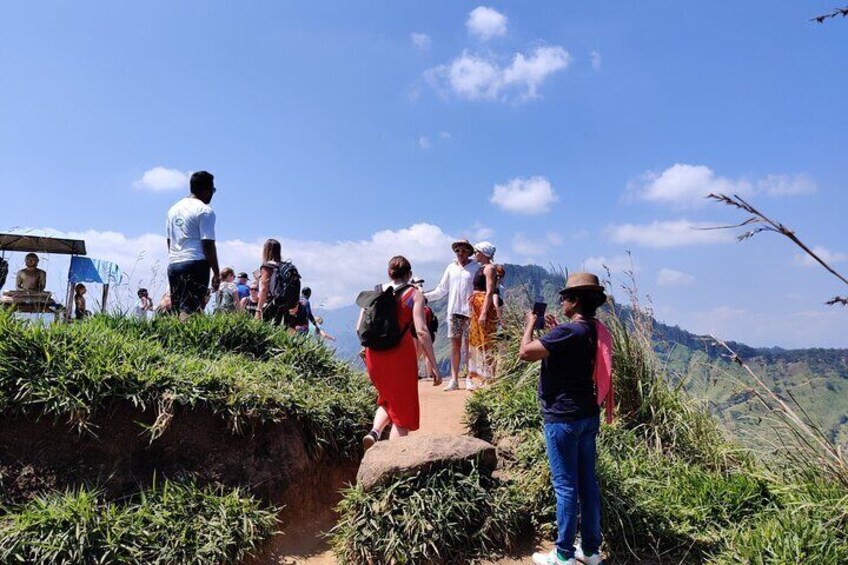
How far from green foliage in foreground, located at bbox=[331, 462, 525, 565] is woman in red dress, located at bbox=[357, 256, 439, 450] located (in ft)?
2.76

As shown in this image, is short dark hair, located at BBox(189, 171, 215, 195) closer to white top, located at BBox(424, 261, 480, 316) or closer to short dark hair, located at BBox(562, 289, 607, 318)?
white top, located at BBox(424, 261, 480, 316)

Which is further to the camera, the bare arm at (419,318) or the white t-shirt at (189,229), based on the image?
the white t-shirt at (189,229)

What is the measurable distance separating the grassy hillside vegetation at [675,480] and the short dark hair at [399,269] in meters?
1.85

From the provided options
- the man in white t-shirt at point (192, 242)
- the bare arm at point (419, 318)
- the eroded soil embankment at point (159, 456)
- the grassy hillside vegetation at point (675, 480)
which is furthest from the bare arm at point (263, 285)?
the grassy hillside vegetation at point (675, 480)

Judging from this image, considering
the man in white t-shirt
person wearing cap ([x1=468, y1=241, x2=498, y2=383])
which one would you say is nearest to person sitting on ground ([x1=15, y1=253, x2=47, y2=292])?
the man in white t-shirt

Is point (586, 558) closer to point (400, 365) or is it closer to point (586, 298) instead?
point (586, 298)

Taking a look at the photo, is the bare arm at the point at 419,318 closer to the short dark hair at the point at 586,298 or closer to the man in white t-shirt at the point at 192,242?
the short dark hair at the point at 586,298

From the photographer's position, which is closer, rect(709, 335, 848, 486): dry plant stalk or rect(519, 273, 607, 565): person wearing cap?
rect(519, 273, 607, 565): person wearing cap

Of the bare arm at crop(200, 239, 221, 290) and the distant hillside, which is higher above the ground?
the bare arm at crop(200, 239, 221, 290)

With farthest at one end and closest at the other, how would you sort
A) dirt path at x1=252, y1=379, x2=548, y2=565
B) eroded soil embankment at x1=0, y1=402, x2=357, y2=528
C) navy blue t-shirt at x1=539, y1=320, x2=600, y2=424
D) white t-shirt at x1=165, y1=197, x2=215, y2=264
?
white t-shirt at x1=165, y1=197, x2=215, y2=264 → dirt path at x1=252, y1=379, x2=548, y2=565 → eroded soil embankment at x1=0, y1=402, x2=357, y2=528 → navy blue t-shirt at x1=539, y1=320, x2=600, y2=424

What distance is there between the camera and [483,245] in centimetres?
785

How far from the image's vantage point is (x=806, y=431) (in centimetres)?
450

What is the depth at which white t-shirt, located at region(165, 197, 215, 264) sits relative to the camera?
6.23 m

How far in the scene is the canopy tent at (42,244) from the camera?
11211mm
